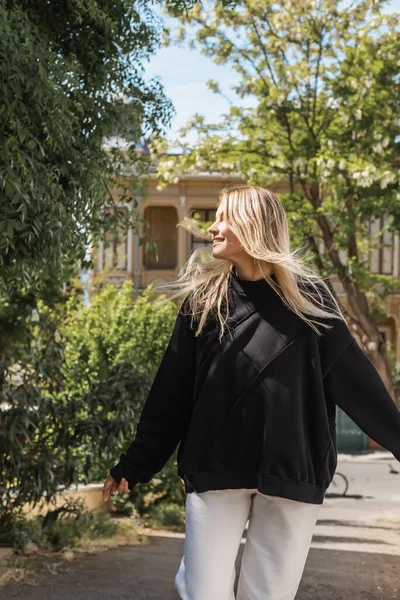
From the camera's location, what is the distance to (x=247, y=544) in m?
2.89

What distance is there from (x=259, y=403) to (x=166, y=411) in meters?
0.36

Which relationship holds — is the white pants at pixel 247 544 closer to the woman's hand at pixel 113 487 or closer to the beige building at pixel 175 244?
the woman's hand at pixel 113 487

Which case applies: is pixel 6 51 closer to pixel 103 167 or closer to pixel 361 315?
pixel 103 167

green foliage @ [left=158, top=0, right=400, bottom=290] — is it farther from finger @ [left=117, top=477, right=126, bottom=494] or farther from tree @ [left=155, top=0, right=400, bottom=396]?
finger @ [left=117, top=477, right=126, bottom=494]

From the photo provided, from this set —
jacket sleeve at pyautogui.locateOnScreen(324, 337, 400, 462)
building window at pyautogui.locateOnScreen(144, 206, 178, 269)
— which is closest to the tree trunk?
jacket sleeve at pyautogui.locateOnScreen(324, 337, 400, 462)

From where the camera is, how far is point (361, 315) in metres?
15.5

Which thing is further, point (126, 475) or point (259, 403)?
point (126, 475)

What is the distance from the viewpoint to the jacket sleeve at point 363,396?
3039 mm

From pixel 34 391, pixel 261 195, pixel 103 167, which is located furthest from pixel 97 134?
pixel 261 195

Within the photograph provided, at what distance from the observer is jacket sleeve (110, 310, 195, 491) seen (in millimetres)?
3078

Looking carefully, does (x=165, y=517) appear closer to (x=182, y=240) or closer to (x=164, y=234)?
(x=182, y=240)

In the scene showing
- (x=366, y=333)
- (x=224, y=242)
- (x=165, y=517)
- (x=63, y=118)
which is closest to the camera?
(x=224, y=242)

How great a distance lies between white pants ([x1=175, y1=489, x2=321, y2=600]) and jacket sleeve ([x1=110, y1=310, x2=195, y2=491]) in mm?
299

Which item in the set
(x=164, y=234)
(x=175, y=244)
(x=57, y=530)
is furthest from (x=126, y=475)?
(x=164, y=234)
